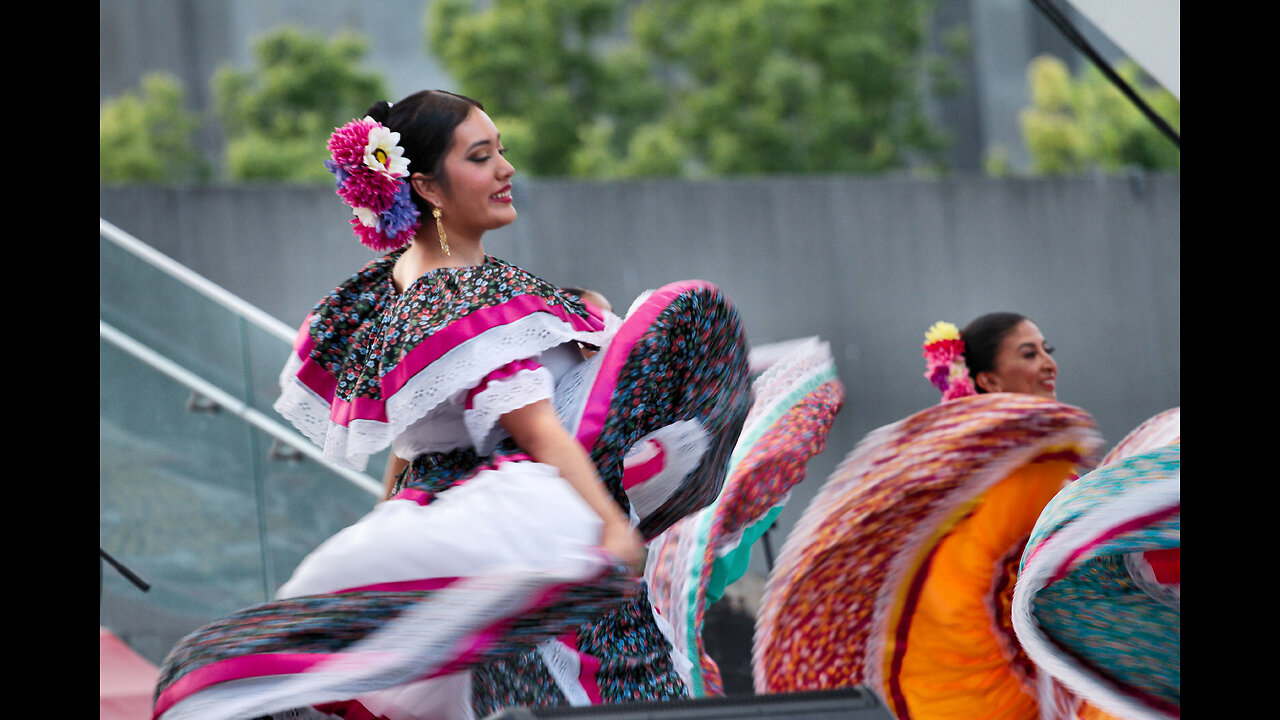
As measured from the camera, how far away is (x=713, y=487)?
2.35 metres

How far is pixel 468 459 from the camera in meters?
2.14

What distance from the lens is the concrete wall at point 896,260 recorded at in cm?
797

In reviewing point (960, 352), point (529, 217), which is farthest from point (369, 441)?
point (529, 217)

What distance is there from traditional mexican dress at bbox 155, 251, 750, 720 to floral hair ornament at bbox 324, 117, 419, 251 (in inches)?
3.9

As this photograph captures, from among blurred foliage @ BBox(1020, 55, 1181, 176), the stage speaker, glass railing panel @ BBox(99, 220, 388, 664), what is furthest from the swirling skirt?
blurred foliage @ BBox(1020, 55, 1181, 176)

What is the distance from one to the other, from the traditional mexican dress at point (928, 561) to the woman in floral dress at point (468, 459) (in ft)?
1.97

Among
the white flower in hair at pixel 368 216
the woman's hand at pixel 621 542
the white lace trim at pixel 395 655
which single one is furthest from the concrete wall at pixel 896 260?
the white lace trim at pixel 395 655

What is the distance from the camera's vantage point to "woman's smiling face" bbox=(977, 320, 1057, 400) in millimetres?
4094

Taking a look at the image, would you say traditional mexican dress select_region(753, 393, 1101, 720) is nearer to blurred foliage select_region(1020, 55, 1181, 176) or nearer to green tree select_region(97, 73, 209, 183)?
blurred foliage select_region(1020, 55, 1181, 176)

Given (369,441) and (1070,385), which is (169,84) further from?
(369,441)

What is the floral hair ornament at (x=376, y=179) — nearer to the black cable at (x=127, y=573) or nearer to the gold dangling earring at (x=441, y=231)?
the gold dangling earring at (x=441, y=231)

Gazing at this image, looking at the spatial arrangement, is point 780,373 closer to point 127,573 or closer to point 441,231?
point 441,231

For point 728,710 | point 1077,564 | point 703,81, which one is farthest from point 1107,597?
point 703,81

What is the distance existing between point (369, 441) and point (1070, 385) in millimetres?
6740
